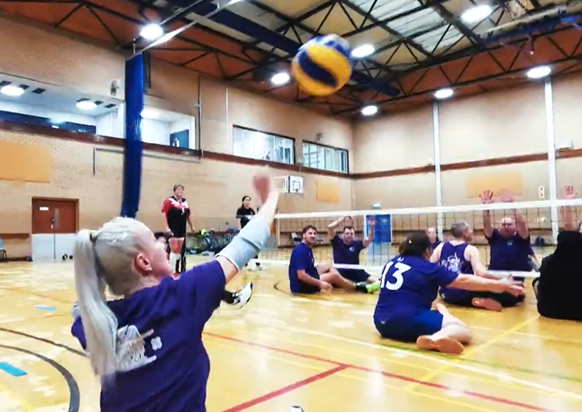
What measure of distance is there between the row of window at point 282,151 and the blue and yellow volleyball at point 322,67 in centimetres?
1410

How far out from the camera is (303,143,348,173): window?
22531mm

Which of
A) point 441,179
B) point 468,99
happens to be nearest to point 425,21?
point 468,99

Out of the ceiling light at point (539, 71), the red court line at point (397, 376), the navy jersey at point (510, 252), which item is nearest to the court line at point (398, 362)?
the red court line at point (397, 376)

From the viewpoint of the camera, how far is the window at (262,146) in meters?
19.5

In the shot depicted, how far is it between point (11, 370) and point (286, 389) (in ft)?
6.99

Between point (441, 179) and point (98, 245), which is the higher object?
point (441, 179)

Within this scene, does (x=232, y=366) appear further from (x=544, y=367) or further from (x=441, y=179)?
(x=441, y=179)

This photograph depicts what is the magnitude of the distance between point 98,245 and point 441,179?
70.7 ft

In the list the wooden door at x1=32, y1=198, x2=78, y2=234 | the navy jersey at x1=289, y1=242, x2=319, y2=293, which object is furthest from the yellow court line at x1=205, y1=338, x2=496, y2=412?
the wooden door at x1=32, y1=198, x2=78, y2=234

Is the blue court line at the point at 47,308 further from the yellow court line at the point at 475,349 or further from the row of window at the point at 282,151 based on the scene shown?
the row of window at the point at 282,151

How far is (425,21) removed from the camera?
15.3 meters

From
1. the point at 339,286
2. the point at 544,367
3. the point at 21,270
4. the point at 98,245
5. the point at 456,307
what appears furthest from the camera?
the point at 21,270

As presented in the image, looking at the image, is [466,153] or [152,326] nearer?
[152,326]

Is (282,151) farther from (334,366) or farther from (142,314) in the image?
(142,314)
